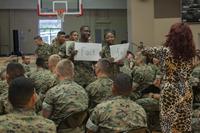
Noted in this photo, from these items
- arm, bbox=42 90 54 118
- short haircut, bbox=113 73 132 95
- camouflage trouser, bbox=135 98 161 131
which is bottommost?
camouflage trouser, bbox=135 98 161 131

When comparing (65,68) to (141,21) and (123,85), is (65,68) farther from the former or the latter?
(141,21)

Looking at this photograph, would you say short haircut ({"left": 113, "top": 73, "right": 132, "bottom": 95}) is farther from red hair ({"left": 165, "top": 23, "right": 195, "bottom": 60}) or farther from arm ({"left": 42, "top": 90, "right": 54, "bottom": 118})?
arm ({"left": 42, "top": 90, "right": 54, "bottom": 118})

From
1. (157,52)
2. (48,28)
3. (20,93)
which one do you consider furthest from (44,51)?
(48,28)

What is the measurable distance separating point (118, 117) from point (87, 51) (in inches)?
121

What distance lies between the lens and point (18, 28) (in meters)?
15.6

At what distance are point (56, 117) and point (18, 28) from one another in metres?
12.2

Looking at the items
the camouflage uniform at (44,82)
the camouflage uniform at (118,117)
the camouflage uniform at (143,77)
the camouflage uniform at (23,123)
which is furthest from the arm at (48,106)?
the camouflage uniform at (143,77)

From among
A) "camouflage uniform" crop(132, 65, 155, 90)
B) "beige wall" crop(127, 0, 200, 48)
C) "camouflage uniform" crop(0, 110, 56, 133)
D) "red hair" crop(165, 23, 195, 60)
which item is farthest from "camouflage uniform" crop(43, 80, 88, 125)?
"beige wall" crop(127, 0, 200, 48)

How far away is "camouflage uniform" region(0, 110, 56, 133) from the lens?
7.95ft

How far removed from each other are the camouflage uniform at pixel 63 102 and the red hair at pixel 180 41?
107 centimetres

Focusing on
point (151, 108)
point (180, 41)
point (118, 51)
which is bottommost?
point (151, 108)

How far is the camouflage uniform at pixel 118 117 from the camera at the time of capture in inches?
123

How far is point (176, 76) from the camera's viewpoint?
3.51 metres

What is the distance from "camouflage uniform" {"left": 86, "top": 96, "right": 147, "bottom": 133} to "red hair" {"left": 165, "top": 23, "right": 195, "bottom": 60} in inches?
24.7
